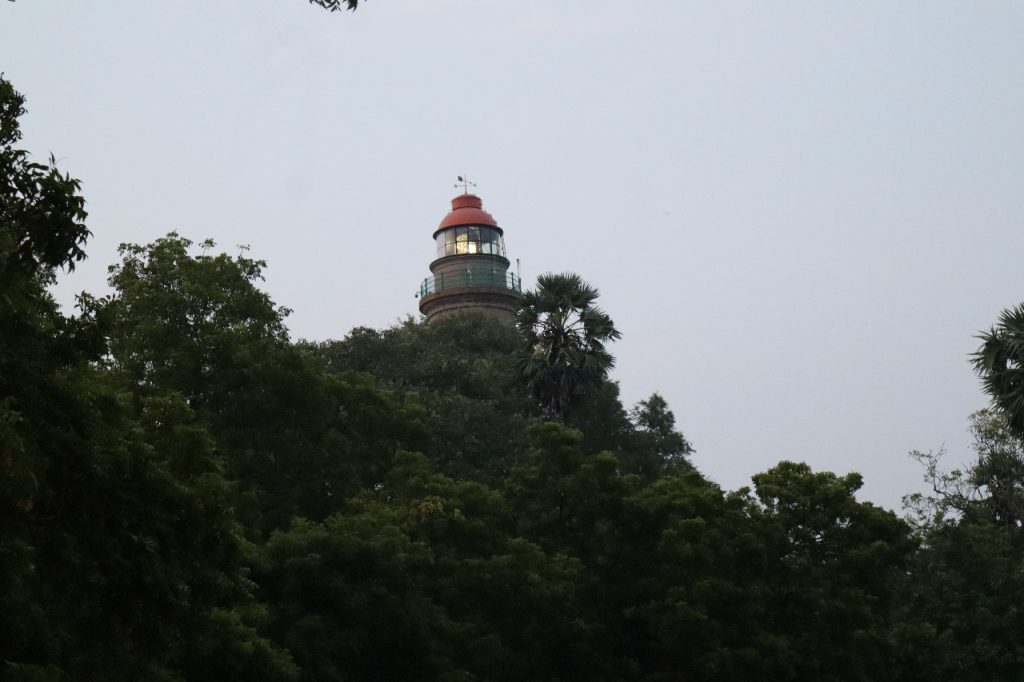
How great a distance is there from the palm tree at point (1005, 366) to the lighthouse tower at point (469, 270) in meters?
39.9

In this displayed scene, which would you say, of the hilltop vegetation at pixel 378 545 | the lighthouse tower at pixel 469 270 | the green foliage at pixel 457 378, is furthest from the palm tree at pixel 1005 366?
the lighthouse tower at pixel 469 270

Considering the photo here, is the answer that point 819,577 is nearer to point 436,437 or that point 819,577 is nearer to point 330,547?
point 330,547

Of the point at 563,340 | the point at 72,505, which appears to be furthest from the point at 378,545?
the point at 563,340

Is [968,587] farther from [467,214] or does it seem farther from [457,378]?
[467,214]

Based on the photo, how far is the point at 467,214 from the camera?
76875mm

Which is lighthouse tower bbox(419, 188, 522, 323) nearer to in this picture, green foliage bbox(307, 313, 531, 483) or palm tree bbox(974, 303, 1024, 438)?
green foliage bbox(307, 313, 531, 483)

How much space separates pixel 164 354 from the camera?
32.8 m

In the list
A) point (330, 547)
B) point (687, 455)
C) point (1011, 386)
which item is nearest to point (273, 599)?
point (330, 547)

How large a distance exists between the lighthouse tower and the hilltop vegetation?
3142 cm

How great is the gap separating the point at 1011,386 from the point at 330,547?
17482 mm

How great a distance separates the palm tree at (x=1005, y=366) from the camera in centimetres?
3491

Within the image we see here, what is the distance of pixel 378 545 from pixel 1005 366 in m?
16.6

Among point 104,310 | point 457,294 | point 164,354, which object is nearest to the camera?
point 104,310

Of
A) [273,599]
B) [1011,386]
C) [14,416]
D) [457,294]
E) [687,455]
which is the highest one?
[457,294]
